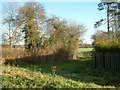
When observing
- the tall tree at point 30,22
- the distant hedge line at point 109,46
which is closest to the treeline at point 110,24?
the distant hedge line at point 109,46

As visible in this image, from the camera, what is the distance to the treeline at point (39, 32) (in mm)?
38969

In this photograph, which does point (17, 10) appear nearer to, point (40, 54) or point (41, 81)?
point (40, 54)

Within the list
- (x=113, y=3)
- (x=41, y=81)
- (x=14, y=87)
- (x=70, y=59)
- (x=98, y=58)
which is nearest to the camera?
(x=14, y=87)

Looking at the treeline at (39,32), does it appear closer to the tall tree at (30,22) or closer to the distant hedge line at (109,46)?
the tall tree at (30,22)

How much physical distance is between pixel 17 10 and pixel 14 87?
31.7 metres

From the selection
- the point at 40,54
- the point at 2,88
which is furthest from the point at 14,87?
the point at 40,54

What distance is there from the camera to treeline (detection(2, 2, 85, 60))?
128 ft

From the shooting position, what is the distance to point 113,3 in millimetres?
34469

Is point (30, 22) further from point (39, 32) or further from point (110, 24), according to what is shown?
point (110, 24)

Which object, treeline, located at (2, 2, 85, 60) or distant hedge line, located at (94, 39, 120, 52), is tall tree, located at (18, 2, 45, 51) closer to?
treeline, located at (2, 2, 85, 60)

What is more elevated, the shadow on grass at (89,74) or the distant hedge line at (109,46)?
the distant hedge line at (109,46)

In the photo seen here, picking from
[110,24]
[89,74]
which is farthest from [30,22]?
[89,74]

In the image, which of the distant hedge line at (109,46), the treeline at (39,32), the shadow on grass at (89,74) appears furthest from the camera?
the treeline at (39,32)

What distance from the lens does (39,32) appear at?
41.1 meters
